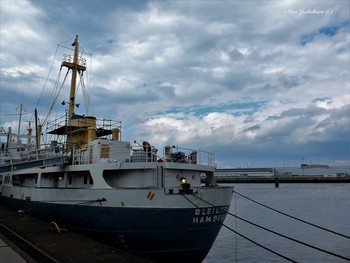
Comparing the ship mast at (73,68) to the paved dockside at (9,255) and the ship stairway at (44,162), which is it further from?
the paved dockside at (9,255)

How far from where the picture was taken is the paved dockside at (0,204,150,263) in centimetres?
1055

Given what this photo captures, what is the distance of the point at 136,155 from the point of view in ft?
48.3

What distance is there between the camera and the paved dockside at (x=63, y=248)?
10547 millimetres

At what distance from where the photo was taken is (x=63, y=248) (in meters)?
12.0

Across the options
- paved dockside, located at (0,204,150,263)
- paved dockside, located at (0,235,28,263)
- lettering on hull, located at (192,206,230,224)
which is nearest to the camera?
paved dockside, located at (0,235,28,263)

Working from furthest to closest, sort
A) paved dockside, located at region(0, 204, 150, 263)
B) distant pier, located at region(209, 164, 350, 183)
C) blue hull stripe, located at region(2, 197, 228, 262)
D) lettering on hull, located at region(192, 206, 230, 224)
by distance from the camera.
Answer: distant pier, located at region(209, 164, 350, 183) < lettering on hull, located at region(192, 206, 230, 224) < blue hull stripe, located at region(2, 197, 228, 262) < paved dockside, located at region(0, 204, 150, 263)

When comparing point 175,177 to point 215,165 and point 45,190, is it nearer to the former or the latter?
point 215,165

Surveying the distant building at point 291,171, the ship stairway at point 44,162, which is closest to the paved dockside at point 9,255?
the ship stairway at point 44,162

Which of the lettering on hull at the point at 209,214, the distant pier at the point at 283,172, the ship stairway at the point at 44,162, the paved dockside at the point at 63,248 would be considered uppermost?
the distant pier at the point at 283,172

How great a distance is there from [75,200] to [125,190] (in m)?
3.36

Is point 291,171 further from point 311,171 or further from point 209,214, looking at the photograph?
point 209,214

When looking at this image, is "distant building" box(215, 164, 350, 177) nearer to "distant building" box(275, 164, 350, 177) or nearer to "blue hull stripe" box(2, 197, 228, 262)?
"distant building" box(275, 164, 350, 177)

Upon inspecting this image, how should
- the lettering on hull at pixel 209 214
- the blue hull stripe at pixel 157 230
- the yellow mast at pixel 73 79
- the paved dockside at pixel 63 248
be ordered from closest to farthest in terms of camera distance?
the paved dockside at pixel 63 248 < the blue hull stripe at pixel 157 230 < the lettering on hull at pixel 209 214 < the yellow mast at pixel 73 79

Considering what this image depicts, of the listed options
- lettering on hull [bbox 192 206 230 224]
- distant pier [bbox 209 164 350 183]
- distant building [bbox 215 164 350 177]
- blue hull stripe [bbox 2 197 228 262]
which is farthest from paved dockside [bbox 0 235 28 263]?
distant building [bbox 215 164 350 177]
